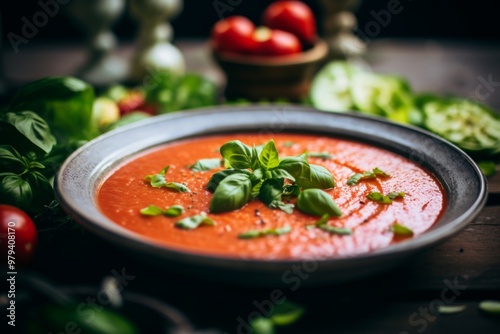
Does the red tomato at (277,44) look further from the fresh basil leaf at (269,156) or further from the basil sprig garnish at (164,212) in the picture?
the basil sprig garnish at (164,212)

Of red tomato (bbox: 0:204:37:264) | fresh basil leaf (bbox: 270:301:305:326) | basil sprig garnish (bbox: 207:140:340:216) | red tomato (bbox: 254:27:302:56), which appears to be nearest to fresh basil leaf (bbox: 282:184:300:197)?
basil sprig garnish (bbox: 207:140:340:216)

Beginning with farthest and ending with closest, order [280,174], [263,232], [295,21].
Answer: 1. [295,21]
2. [280,174]
3. [263,232]

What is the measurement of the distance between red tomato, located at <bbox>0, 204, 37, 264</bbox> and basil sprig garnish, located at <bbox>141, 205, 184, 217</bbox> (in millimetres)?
313

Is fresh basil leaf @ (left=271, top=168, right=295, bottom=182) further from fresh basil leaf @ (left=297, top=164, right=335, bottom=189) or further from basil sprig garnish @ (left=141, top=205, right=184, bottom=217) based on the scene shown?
basil sprig garnish @ (left=141, top=205, right=184, bottom=217)

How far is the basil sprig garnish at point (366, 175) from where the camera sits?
6.57 ft

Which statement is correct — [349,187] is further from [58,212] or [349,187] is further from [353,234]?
[58,212]

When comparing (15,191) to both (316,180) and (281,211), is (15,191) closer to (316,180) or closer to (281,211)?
(281,211)

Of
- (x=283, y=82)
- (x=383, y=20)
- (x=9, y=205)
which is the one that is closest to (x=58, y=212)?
(x=9, y=205)

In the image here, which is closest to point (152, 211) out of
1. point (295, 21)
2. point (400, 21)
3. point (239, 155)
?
point (239, 155)

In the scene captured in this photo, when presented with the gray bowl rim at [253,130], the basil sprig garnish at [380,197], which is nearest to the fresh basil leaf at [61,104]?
the gray bowl rim at [253,130]

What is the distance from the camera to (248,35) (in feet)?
10.7

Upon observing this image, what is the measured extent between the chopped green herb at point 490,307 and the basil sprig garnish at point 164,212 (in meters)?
0.83

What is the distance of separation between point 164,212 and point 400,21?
4.03 m

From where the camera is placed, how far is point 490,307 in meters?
1.52
